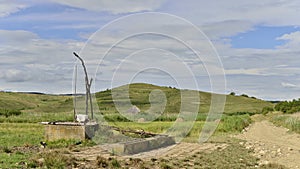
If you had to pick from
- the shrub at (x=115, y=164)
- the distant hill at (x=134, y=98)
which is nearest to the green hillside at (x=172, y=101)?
the distant hill at (x=134, y=98)

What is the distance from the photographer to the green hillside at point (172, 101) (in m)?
52.5

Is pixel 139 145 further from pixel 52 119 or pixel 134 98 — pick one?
pixel 134 98

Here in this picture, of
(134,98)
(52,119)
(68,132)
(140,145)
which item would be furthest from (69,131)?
(134,98)

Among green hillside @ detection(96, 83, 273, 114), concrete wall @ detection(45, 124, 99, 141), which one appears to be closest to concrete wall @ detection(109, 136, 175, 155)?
concrete wall @ detection(45, 124, 99, 141)

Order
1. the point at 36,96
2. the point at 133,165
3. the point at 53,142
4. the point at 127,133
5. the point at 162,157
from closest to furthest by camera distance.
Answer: the point at 133,165
the point at 162,157
the point at 53,142
the point at 127,133
the point at 36,96

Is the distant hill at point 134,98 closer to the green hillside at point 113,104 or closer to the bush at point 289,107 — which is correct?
the green hillside at point 113,104

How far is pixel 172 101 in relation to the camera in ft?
183

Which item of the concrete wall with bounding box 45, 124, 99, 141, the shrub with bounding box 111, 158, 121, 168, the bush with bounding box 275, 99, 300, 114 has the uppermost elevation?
the bush with bounding box 275, 99, 300, 114

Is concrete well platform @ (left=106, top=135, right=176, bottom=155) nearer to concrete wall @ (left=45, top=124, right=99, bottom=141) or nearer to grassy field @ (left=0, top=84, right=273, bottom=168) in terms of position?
grassy field @ (left=0, top=84, right=273, bottom=168)

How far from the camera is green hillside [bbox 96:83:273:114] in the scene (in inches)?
2068

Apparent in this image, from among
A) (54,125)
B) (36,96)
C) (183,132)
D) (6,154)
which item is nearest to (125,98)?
(183,132)

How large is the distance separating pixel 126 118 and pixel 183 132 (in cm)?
1223

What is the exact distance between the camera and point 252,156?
15.7 metres

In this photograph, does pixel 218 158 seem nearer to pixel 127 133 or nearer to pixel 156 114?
pixel 127 133
